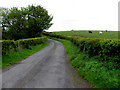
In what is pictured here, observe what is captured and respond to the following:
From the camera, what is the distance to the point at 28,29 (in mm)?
40500

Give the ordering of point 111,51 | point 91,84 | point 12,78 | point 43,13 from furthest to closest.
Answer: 1. point 43,13
2. point 111,51
3. point 12,78
4. point 91,84

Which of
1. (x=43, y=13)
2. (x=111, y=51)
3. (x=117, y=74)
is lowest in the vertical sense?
(x=117, y=74)

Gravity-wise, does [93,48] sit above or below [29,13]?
below

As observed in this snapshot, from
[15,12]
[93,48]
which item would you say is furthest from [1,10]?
[93,48]

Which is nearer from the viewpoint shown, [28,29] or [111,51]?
[111,51]

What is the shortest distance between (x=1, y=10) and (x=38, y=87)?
5074cm

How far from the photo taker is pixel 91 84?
7.27 m

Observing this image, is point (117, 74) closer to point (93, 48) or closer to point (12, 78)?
point (93, 48)

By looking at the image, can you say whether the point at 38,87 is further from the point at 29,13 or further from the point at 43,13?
the point at 43,13

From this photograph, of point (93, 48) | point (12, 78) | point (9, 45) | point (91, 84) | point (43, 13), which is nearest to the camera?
point (91, 84)

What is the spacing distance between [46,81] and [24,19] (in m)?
38.2

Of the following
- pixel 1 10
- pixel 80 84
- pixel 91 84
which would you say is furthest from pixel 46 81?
pixel 1 10

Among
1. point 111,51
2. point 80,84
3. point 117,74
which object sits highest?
point 111,51

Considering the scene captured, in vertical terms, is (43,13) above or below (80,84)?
above
